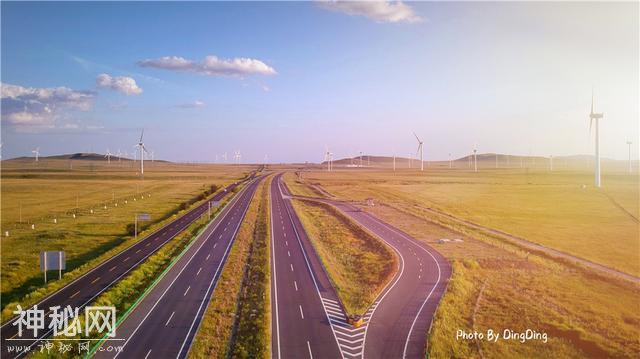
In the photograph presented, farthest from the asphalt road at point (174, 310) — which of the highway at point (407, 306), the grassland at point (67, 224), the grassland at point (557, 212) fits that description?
the grassland at point (557, 212)

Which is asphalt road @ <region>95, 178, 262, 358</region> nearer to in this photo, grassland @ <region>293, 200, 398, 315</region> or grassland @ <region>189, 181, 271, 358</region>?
grassland @ <region>189, 181, 271, 358</region>

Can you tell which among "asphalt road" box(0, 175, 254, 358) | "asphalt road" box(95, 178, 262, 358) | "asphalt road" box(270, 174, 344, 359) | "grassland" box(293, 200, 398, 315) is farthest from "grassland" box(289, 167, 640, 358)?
"asphalt road" box(0, 175, 254, 358)

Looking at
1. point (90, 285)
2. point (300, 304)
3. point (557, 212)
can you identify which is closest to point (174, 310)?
point (300, 304)

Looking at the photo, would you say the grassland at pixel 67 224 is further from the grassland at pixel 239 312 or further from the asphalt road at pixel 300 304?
the asphalt road at pixel 300 304

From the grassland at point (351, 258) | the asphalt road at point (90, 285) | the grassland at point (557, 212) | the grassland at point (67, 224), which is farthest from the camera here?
the grassland at point (557, 212)

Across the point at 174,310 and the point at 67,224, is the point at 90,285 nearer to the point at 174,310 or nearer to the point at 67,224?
the point at 174,310
